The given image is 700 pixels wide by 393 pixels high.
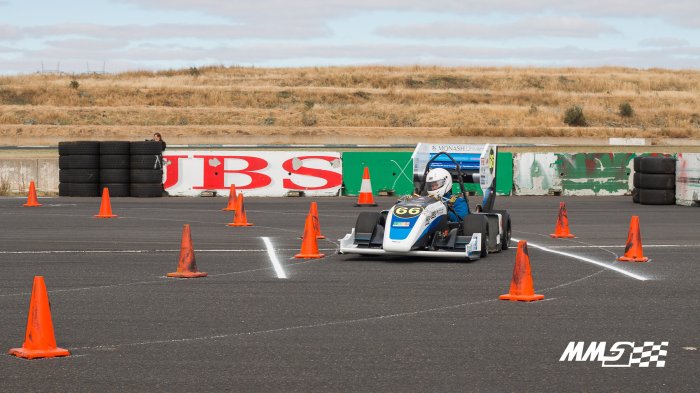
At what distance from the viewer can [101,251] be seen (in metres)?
17.5

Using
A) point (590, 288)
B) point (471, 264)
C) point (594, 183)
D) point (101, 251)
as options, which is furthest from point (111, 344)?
point (594, 183)

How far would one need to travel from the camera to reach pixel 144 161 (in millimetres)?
32219

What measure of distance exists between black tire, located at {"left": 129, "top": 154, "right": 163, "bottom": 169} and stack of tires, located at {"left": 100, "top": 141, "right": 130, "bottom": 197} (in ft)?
0.51

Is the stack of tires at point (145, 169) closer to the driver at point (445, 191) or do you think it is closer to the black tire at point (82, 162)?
the black tire at point (82, 162)

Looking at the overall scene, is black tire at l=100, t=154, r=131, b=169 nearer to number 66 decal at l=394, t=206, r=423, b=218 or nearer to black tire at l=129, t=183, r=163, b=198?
black tire at l=129, t=183, r=163, b=198

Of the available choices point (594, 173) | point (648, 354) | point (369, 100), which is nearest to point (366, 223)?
point (648, 354)

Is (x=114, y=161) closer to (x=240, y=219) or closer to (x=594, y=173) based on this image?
(x=240, y=219)

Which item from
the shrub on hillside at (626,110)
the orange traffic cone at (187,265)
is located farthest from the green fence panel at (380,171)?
the shrub on hillside at (626,110)

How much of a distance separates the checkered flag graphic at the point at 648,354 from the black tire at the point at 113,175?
24091 millimetres

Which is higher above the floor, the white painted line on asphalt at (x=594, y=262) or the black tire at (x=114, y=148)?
the black tire at (x=114, y=148)

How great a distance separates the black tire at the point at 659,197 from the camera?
28.9 metres

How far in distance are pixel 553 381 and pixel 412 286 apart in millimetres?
5253

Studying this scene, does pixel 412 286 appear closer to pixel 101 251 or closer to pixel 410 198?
pixel 410 198

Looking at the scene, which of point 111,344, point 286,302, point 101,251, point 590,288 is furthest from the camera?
point 101,251
